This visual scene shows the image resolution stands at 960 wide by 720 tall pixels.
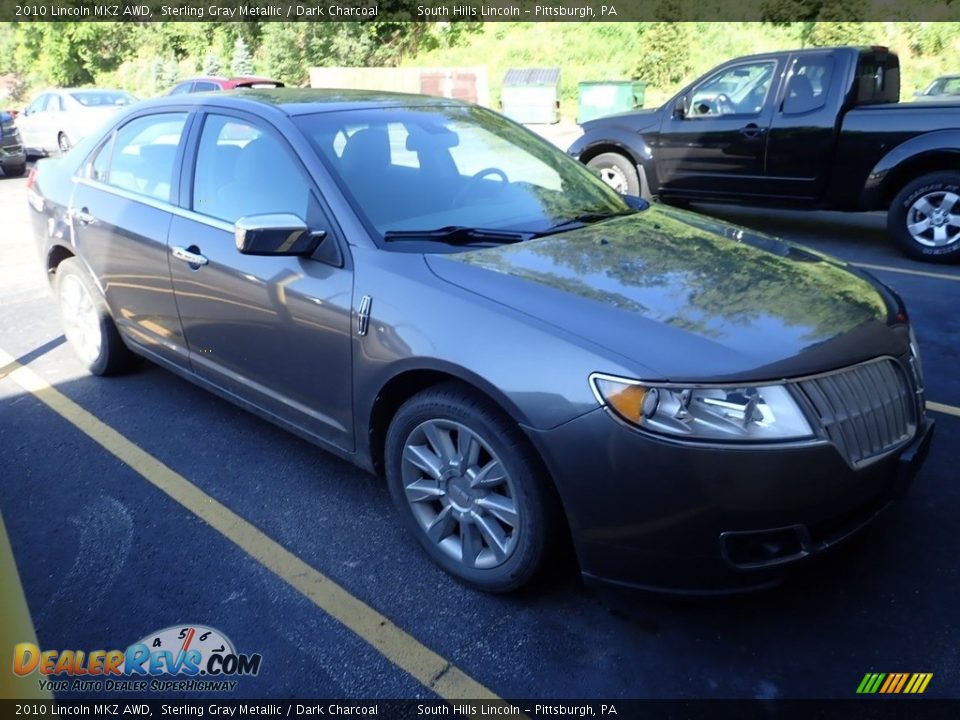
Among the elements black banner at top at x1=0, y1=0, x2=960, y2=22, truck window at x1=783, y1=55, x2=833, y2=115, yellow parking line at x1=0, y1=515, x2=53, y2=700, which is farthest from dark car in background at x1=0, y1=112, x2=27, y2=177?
black banner at top at x1=0, y1=0, x2=960, y2=22

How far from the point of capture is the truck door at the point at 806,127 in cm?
739

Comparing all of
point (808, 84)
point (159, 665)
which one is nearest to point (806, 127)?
point (808, 84)

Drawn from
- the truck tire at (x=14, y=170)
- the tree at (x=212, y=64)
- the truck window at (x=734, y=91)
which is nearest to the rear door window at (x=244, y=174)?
the truck window at (x=734, y=91)

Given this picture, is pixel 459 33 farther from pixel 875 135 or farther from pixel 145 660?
pixel 145 660

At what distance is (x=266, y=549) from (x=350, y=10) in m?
35.0

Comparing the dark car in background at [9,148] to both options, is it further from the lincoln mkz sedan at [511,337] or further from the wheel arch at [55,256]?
the lincoln mkz sedan at [511,337]

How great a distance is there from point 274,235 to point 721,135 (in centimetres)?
640

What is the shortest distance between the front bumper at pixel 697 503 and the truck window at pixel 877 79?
622 centimetres

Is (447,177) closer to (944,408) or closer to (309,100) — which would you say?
(309,100)

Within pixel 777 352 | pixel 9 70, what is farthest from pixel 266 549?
pixel 9 70

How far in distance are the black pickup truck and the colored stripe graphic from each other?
18.3ft

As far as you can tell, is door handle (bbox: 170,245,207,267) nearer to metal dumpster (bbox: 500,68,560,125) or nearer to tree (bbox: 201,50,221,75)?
metal dumpster (bbox: 500,68,560,125)

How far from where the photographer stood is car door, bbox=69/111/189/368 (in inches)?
153

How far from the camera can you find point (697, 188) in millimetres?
8492
